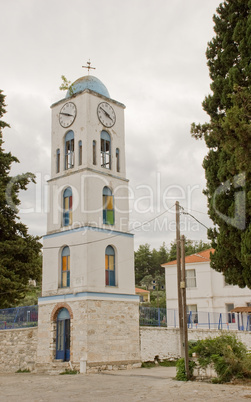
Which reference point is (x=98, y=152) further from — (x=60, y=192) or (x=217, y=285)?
(x=217, y=285)

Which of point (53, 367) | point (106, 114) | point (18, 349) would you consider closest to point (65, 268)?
point (53, 367)

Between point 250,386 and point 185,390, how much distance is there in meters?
2.05

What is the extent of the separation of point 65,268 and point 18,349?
5.06m

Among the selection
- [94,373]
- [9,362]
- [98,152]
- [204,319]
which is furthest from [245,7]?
[204,319]

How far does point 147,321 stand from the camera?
24.8 metres

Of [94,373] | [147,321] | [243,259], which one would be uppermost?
[243,259]

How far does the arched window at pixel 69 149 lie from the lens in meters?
24.5

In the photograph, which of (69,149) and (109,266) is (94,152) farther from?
(109,266)

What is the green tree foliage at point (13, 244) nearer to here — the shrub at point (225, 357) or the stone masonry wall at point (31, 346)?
the stone masonry wall at point (31, 346)

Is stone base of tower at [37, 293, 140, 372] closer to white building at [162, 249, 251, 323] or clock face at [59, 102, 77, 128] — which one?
clock face at [59, 102, 77, 128]

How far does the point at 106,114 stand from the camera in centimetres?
2462

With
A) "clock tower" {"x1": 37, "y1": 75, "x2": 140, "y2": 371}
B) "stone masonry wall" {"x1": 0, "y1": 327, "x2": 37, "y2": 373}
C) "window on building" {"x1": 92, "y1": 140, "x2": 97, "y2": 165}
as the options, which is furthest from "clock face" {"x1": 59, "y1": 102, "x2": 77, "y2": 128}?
"stone masonry wall" {"x1": 0, "y1": 327, "x2": 37, "y2": 373}

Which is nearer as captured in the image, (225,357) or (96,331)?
(225,357)

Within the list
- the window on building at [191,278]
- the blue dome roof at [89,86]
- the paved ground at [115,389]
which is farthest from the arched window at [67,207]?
the window on building at [191,278]
